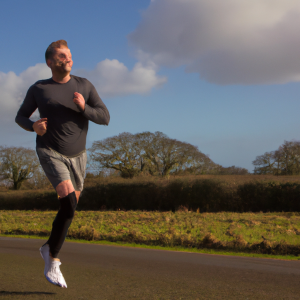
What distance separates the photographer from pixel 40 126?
3398 millimetres

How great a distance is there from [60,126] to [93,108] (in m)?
0.43

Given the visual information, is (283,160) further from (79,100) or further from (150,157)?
(79,100)

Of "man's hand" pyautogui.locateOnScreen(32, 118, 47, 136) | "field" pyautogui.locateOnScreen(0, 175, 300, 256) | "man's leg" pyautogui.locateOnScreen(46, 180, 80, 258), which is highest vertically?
"man's hand" pyautogui.locateOnScreen(32, 118, 47, 136)

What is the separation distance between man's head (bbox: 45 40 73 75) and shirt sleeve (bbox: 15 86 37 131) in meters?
0.39

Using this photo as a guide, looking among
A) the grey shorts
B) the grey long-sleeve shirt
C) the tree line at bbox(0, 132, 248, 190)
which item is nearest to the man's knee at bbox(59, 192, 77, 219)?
the grey shorts

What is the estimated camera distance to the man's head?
3.45 meters

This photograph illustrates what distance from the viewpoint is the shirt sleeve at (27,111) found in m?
3.59

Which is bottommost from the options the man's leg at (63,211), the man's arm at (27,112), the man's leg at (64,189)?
the man's leg at (63,211)

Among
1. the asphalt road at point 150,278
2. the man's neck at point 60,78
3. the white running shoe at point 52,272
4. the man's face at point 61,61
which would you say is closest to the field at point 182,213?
the asphalt road at point 150,278

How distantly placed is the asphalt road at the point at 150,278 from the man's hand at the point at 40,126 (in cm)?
203

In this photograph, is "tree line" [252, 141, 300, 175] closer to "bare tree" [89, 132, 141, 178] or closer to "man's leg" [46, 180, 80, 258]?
"bare tree" [89, 132, 141, 178]

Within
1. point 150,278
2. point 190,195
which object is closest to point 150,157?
point 190,195

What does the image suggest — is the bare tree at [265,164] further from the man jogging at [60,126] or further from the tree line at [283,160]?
the man jogging at [60,126]

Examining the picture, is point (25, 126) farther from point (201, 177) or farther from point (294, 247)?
point (201, 177)
